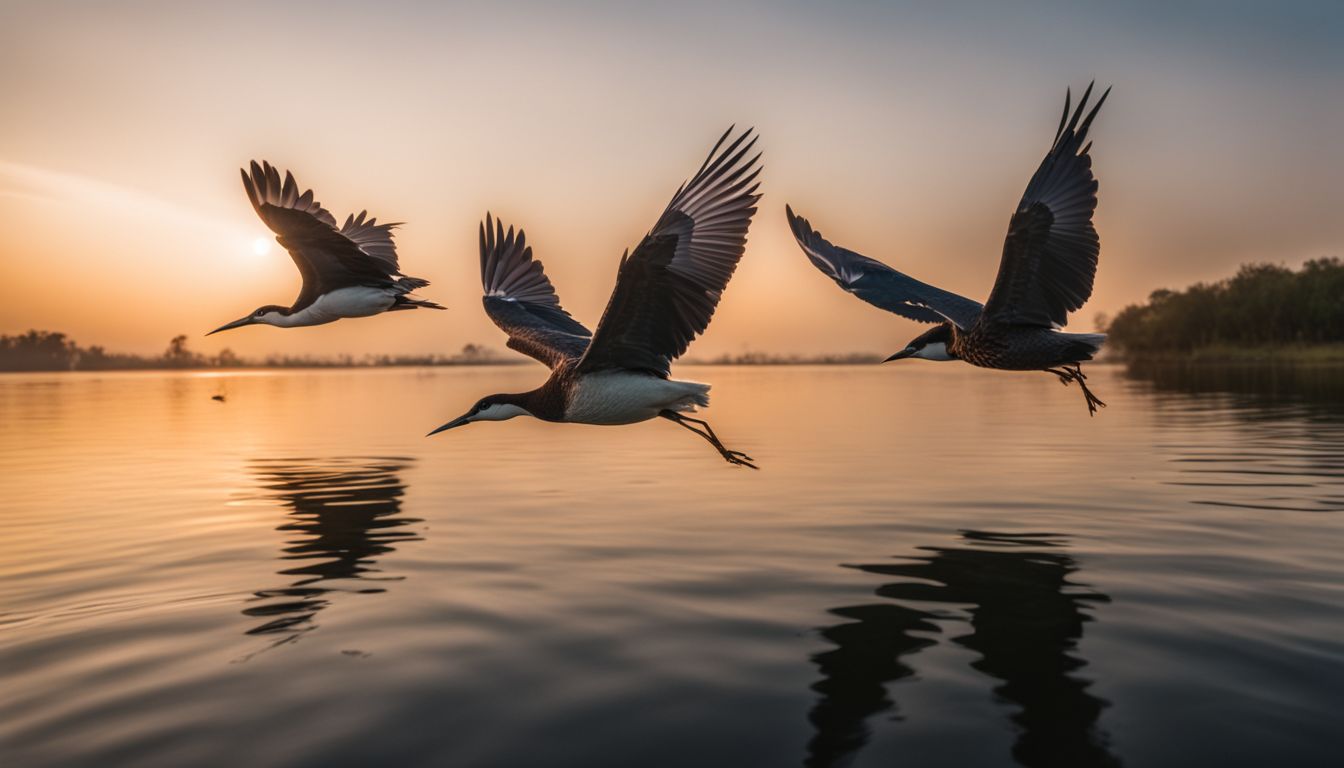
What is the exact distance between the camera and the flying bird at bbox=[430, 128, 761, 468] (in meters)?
8.31

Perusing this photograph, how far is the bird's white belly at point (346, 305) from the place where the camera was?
13602 mm

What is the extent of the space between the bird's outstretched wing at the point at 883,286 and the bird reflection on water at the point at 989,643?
9.21ft

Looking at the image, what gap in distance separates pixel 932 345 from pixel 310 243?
840cm

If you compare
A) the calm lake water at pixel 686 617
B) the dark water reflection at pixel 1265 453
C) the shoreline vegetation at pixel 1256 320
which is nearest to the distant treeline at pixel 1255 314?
the shoreline vegetation at pixel 1256 320

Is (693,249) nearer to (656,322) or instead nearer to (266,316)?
(656,322)

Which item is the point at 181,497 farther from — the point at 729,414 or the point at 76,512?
the point at 729,414

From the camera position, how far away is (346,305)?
44.9 feet

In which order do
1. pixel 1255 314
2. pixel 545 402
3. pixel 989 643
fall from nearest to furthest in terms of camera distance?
pixel 989 643 → pixel 545 402 → pixel 1255 314

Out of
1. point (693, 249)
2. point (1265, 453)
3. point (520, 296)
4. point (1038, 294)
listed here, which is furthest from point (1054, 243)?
point (1265, 453)

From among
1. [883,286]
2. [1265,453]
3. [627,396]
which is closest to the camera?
[627,396]

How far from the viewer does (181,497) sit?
16.3 m

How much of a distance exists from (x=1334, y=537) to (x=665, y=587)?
777 centimetres

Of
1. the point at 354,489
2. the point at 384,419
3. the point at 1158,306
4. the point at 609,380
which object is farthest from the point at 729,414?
the point at 1158,306

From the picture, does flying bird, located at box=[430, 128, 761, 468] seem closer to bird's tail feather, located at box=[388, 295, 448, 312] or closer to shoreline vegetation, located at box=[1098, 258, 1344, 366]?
bird's tail feather, located at box=[388, 295, 448, 312]
